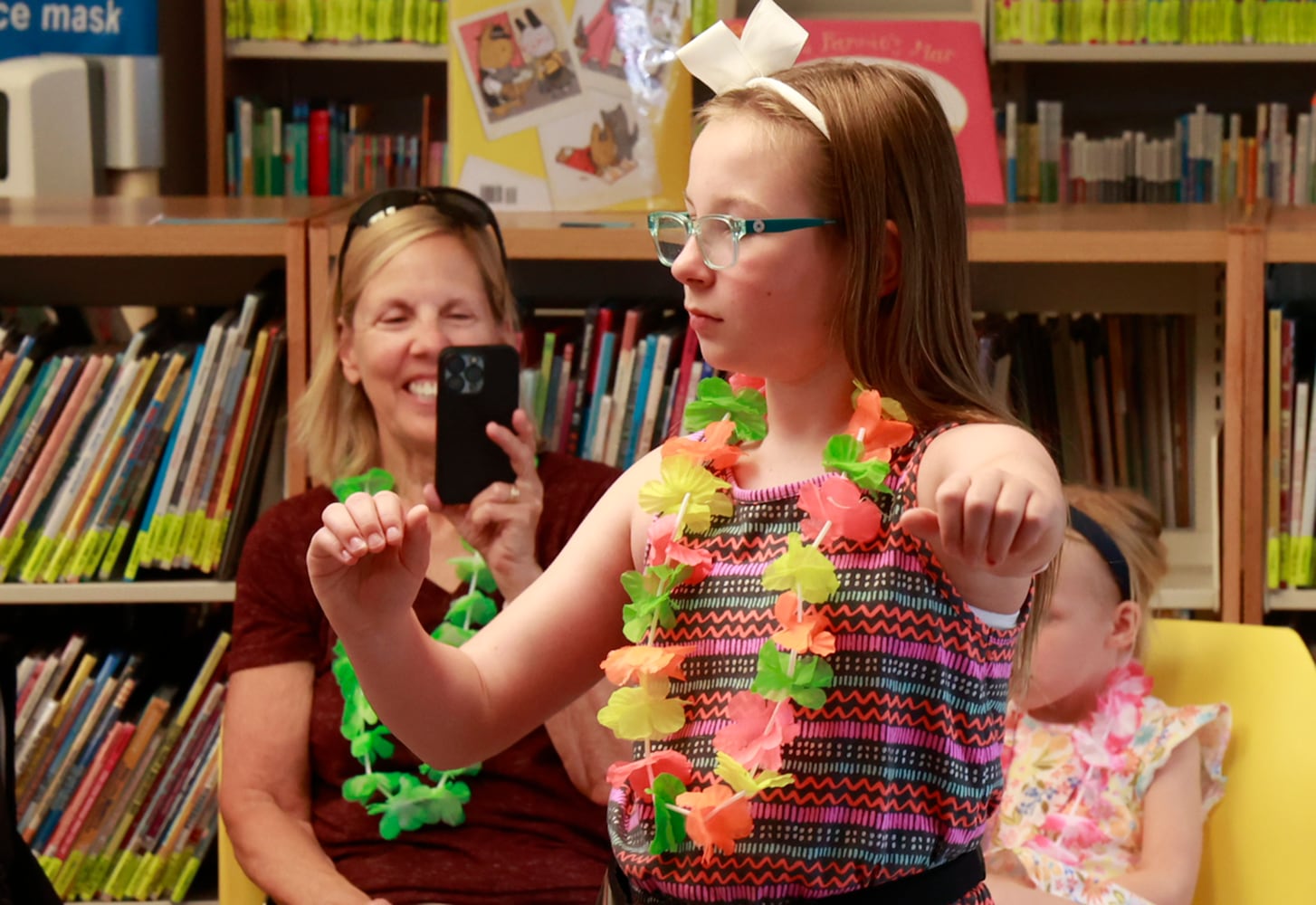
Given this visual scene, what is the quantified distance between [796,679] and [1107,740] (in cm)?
82

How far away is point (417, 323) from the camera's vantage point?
5.78 ft

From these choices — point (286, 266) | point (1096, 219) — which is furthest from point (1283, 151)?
point (286, 266)

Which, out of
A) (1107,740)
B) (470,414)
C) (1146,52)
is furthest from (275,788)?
(1146,52)

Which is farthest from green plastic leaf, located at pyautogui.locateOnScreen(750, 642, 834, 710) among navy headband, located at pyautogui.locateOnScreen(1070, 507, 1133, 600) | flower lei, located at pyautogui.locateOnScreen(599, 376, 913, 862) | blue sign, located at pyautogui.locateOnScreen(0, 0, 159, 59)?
blue sign, located at pyautogui.locateOnScreen(0, 0, 159, 59)

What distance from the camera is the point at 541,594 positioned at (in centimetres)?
113

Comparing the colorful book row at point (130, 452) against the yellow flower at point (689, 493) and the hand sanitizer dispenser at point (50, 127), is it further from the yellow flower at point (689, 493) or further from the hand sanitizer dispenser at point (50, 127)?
the yellow flower at point (689, 493)

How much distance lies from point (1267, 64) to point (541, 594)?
10.8 ft

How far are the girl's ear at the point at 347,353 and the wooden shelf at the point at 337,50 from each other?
1.80 m

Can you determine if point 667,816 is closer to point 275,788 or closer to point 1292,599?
point 275,788

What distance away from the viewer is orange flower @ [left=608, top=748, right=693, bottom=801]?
102 centimetres

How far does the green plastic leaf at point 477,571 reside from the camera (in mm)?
1706

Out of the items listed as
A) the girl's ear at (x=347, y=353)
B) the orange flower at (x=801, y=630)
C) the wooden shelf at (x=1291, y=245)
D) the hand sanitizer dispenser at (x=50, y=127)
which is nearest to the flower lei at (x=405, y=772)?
the girl's ear at (x=347, y=353)

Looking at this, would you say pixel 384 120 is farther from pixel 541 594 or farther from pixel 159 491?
pixel 541 594

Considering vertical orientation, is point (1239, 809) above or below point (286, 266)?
below
